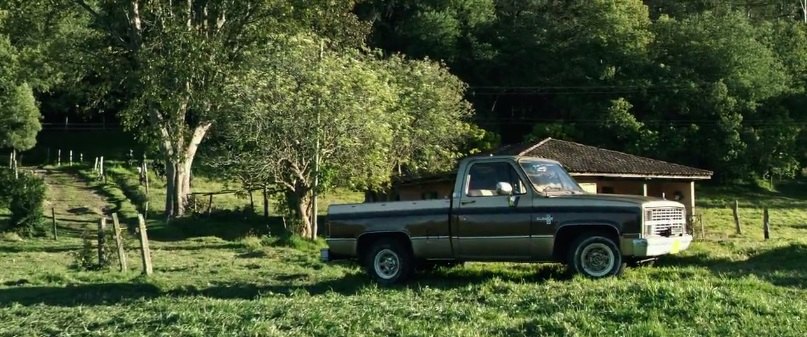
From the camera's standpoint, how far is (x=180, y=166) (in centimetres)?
3253

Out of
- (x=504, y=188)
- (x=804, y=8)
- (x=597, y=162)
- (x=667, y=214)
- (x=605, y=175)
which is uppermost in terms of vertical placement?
(x=804, y=8)

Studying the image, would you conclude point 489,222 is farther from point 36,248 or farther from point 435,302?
point 36,248

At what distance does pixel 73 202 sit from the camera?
128 ft

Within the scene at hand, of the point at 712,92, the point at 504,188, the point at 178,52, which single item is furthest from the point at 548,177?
the point at 712,92

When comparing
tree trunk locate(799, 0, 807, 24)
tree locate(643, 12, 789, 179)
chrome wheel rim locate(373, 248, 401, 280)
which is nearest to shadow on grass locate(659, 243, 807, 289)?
chrome wheel rim locate(373, 248, 401, 280)

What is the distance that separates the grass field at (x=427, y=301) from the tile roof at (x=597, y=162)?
15629mm

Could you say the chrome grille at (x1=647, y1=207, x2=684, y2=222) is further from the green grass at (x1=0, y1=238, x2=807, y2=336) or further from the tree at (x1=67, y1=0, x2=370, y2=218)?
the tree at (x1=67, y1=0, x2=370, y2=218)

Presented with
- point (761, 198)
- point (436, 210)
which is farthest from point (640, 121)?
point (436, 210)

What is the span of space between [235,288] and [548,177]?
17.1ft

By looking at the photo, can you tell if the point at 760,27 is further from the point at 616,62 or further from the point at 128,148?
the point at 128,148

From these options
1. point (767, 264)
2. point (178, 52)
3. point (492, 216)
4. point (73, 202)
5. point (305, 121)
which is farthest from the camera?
point (73, 202)

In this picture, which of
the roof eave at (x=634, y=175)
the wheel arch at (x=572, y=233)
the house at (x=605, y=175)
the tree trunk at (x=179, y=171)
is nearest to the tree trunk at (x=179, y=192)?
the tree trunk at (x=179, y=171)

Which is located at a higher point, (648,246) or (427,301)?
(648,246)

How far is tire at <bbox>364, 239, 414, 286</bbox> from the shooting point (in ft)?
41.6
